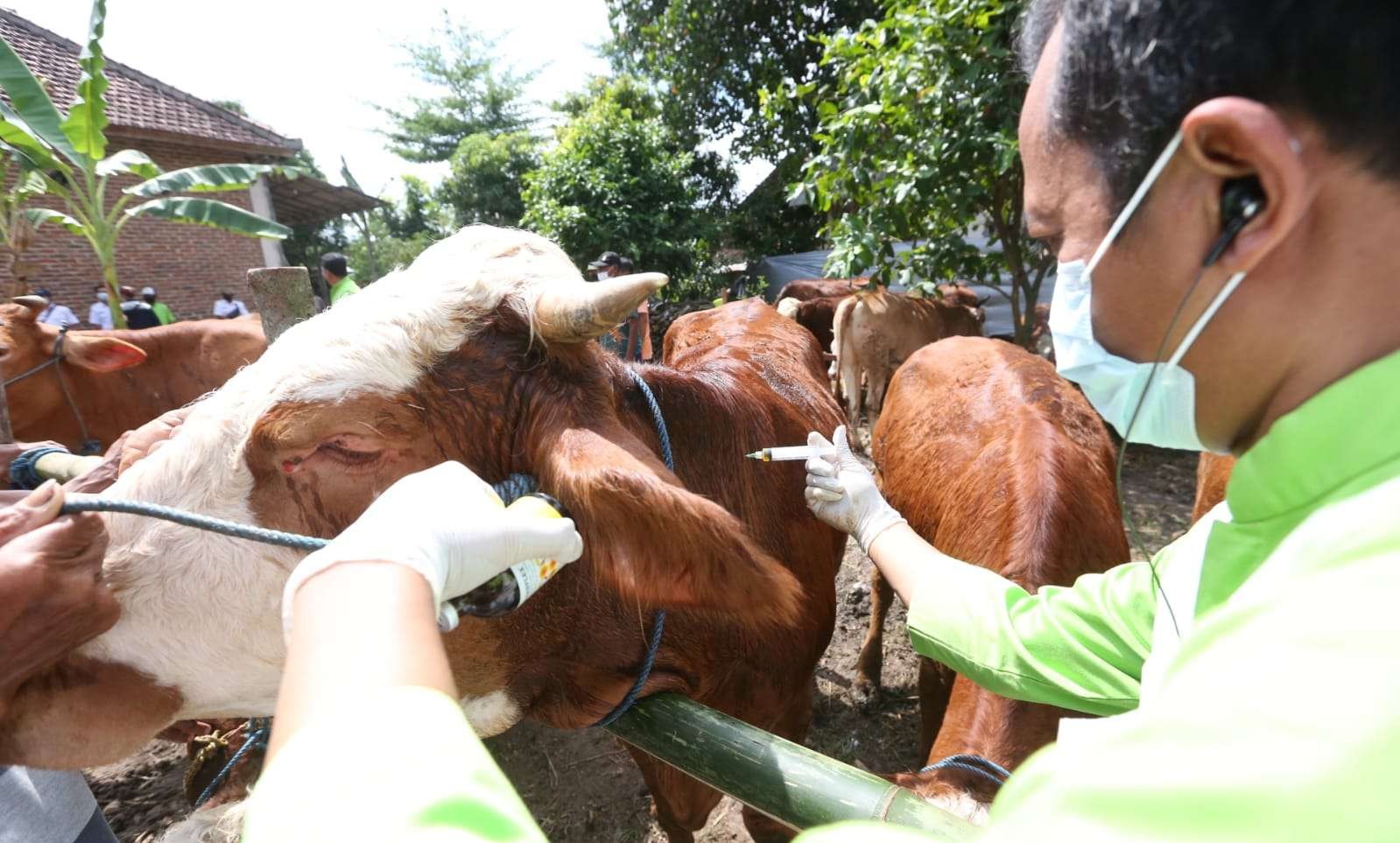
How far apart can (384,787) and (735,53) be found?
19.5 meters

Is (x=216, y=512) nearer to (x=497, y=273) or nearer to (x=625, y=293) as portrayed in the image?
(x=497, y=273)

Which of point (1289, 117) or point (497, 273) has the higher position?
point (1289, 117)

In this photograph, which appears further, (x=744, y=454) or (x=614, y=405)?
(x=744, y=454)

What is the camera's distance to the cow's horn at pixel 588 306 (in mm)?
1522

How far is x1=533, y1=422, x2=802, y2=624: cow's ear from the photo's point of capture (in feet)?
4.38

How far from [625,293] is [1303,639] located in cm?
130

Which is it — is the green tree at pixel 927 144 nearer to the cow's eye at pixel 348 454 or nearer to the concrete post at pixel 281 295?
the concrete post at pixel 281 295

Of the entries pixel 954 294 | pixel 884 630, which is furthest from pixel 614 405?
pixel 954 294

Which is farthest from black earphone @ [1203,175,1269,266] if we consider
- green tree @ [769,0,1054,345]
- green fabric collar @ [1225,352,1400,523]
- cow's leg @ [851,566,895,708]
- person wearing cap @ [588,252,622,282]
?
person wearing cap @ [588,252,622,282]

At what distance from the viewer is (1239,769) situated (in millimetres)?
418

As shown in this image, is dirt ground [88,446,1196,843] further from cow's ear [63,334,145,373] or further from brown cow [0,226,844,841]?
cow's ear [63,334,145,373]

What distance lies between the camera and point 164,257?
14758 millimetres

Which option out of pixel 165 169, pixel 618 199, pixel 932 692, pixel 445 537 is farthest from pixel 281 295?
pixel 165 169

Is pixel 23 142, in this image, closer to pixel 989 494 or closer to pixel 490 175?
pixel 989 494
